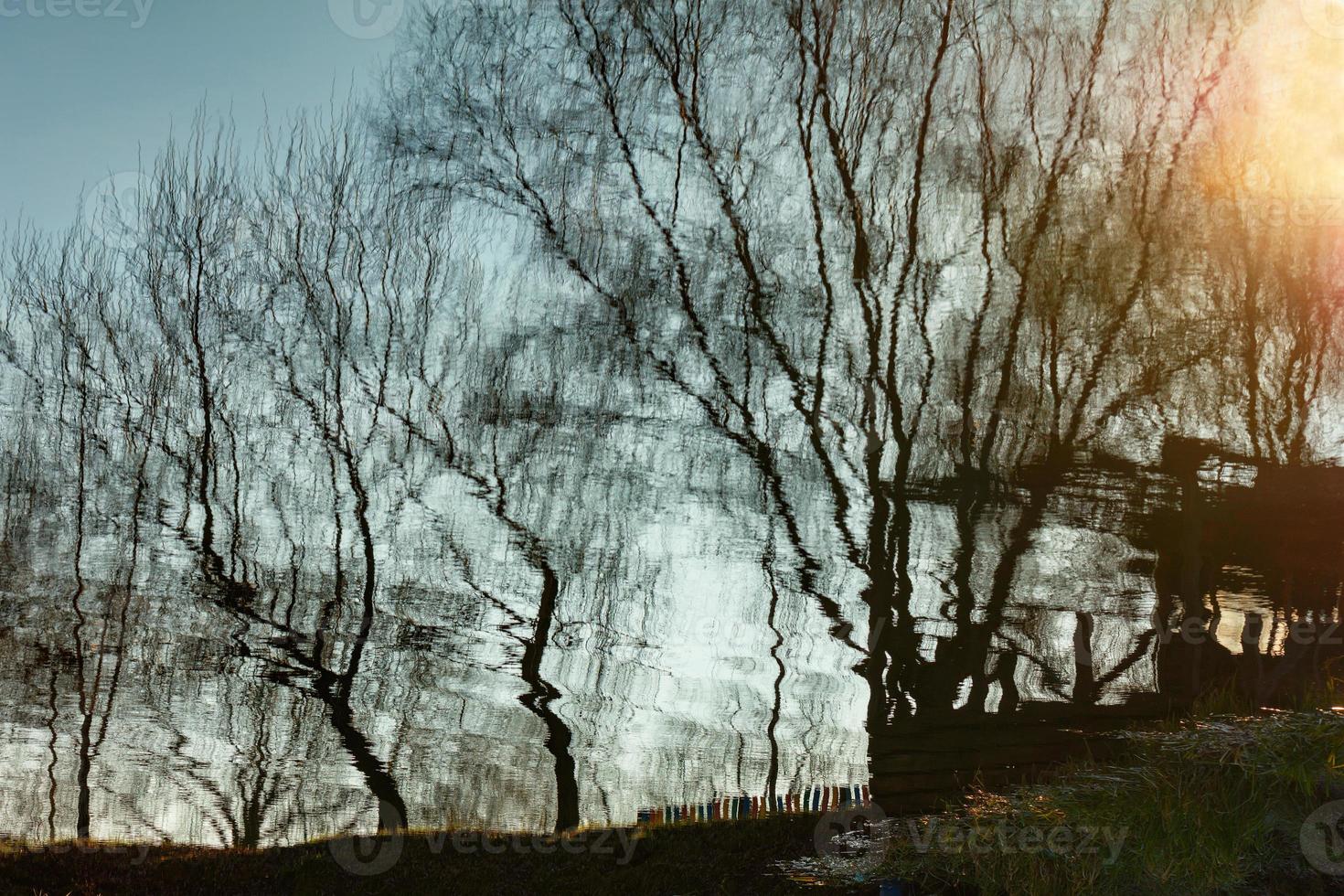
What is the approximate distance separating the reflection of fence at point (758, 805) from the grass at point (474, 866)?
0.33m

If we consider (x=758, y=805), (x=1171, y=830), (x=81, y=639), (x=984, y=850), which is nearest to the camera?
(x=1171, y=830)

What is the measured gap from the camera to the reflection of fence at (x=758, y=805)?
4539mm

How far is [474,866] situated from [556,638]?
5.28 feet

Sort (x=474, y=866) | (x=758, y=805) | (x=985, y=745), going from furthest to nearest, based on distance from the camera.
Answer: (x=758, y=805) → (x=985, y=745) → (x=474, y=866)

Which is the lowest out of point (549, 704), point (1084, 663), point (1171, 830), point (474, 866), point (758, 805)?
point (474, 866)

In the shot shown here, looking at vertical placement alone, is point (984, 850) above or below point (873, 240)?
below

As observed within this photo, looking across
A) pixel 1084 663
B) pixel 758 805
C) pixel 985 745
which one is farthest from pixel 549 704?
pixel 1084 663

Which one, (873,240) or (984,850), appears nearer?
(984,850)

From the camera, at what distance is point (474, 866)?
3.94m

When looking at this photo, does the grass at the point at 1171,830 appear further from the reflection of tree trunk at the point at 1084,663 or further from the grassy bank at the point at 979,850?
the reflection of tree trunk at the point at 1084,663

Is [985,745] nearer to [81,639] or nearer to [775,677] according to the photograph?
[775,677]

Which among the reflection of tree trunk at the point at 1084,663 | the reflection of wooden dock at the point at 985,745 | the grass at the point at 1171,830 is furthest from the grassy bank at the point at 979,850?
the reflection of tree trunk at the point at 1084,663

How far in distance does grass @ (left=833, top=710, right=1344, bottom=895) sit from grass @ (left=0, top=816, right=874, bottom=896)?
60cm

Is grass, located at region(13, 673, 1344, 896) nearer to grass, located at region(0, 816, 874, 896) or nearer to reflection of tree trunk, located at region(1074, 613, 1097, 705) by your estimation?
grass, located at region(0, 816, 874, 896)
